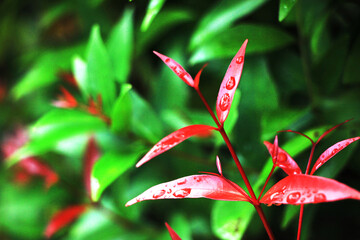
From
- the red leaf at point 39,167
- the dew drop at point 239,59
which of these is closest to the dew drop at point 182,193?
the dew drop at point 239,59

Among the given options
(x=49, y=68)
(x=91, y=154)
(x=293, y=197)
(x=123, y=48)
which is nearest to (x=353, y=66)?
(x=293, y=197)

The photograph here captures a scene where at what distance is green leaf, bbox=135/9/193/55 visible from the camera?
2.18 feet

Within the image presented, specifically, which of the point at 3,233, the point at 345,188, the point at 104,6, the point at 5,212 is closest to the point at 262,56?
the point at 345,188

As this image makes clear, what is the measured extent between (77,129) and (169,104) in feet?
0.64

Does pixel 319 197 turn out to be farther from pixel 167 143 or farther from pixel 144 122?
pixel 144 122

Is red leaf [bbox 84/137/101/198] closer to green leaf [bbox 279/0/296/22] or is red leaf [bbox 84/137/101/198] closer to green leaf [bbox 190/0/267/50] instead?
green leaf [bbox 190/0/267/50]

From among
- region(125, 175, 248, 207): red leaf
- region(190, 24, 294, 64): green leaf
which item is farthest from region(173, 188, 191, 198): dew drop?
region(190, 24, 294, 64): green leaf

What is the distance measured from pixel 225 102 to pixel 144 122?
12.0 inches

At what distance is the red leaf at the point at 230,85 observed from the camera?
303mm

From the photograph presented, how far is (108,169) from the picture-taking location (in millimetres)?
480

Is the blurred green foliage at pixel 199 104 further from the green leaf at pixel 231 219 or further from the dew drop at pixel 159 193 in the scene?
the dew drop at pixel 159 193

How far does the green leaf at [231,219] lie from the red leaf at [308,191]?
0.13 meters

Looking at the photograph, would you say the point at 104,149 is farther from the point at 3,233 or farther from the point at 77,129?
the point at 3,233

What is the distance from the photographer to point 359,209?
0.53 m
